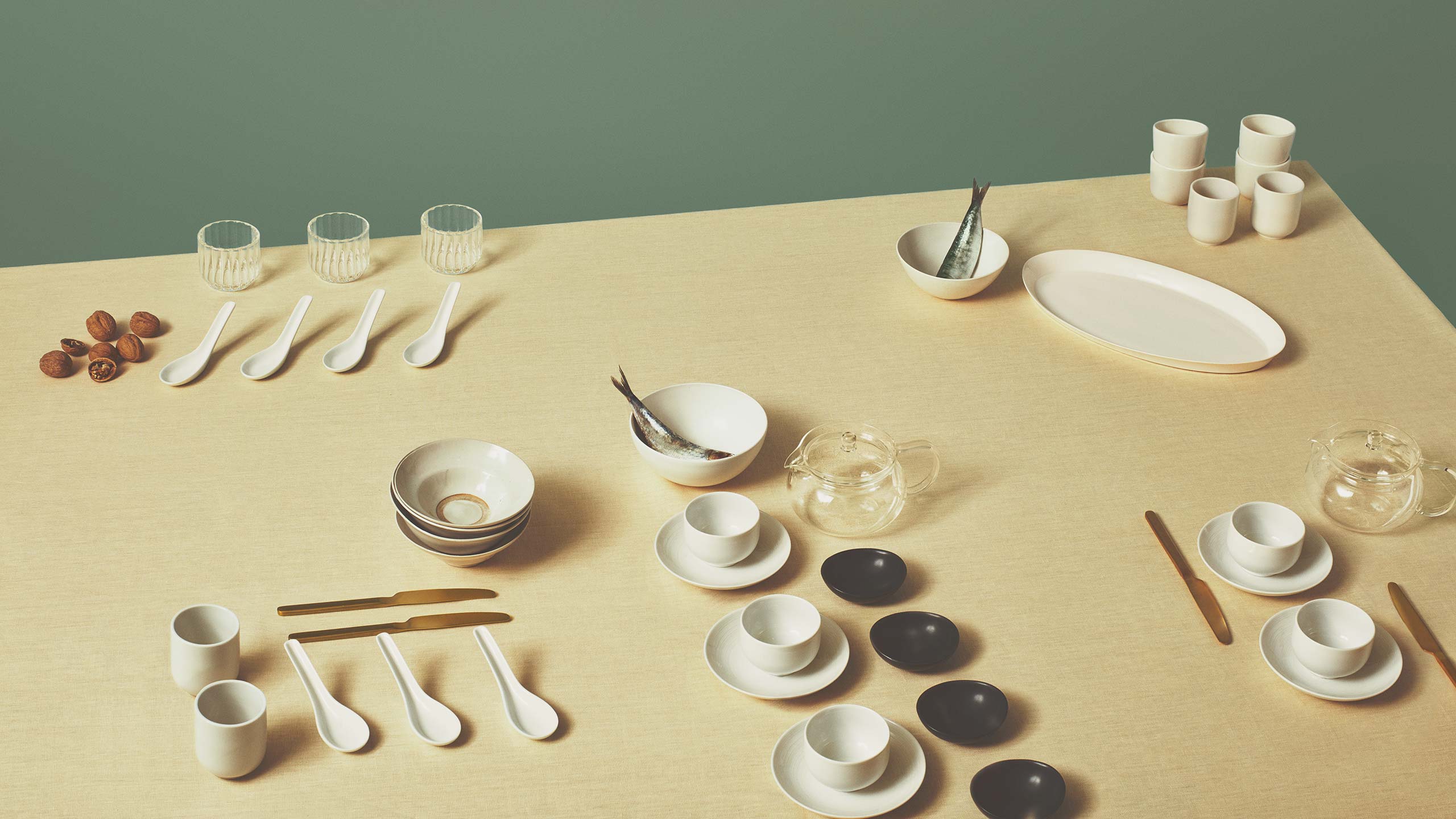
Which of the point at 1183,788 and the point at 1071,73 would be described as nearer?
the point at 1183,788

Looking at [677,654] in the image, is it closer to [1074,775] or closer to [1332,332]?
[1074,775]

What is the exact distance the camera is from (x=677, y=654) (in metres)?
1.33

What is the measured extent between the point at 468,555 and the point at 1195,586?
856 millimetres

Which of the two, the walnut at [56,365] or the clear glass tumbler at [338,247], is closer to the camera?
the walnut at [56,365]

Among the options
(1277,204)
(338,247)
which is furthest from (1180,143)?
(338,247)

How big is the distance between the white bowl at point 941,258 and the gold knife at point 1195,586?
56cm

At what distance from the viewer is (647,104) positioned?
3.37 metres

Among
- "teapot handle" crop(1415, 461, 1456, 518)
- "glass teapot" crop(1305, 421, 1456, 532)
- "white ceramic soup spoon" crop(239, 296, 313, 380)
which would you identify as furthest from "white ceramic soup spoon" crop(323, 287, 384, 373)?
"teapot handle" crop(1415, 461, 1456, 518)

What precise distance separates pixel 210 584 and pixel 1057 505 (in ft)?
3.45

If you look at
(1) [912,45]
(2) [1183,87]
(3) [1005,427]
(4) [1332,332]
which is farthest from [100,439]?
(2) [1183,87]

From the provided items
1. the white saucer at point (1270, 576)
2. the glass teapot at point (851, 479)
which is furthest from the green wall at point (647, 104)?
the white saucer at point (1270, 576)

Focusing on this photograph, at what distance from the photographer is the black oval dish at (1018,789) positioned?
1.14m

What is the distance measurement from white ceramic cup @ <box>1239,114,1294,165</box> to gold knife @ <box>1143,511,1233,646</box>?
966mm

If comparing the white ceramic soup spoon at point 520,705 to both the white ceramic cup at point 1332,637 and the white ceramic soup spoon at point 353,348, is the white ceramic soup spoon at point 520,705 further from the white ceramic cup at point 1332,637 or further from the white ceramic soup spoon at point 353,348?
the white ceramic cup at point 1332,637
